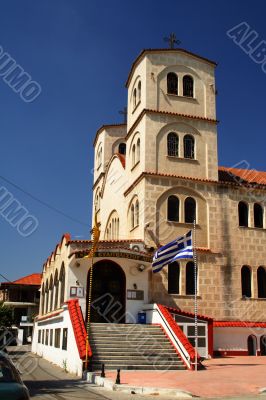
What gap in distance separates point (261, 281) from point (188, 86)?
42.7 feet

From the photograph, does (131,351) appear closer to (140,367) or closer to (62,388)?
(140,367)

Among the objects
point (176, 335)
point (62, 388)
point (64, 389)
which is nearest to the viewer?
point (64, 389)

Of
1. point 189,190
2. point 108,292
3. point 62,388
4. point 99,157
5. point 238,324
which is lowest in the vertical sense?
point 62,388

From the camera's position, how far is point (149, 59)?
28.7 m

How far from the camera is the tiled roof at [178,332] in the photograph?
60.4ft

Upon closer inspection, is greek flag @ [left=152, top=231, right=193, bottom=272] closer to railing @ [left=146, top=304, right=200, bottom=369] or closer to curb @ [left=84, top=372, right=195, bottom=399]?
railing @ [left=146, top=304, right=200, bottom=369]

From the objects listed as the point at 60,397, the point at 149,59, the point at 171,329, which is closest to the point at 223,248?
the point at 171,329

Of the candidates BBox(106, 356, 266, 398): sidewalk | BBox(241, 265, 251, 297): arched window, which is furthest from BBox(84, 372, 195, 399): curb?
BBox(241, 265, 251, 297): arched window

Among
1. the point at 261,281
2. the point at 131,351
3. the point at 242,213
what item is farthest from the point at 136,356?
the point at 242,213

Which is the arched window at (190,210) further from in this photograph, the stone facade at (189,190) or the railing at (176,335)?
the railing at (176,335)

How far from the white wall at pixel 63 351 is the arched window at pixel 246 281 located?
10707mm

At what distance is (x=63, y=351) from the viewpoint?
69.7 feet

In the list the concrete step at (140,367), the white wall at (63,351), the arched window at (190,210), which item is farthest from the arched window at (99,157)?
the concrete step at (140,367)

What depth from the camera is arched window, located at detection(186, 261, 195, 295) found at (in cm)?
2558
